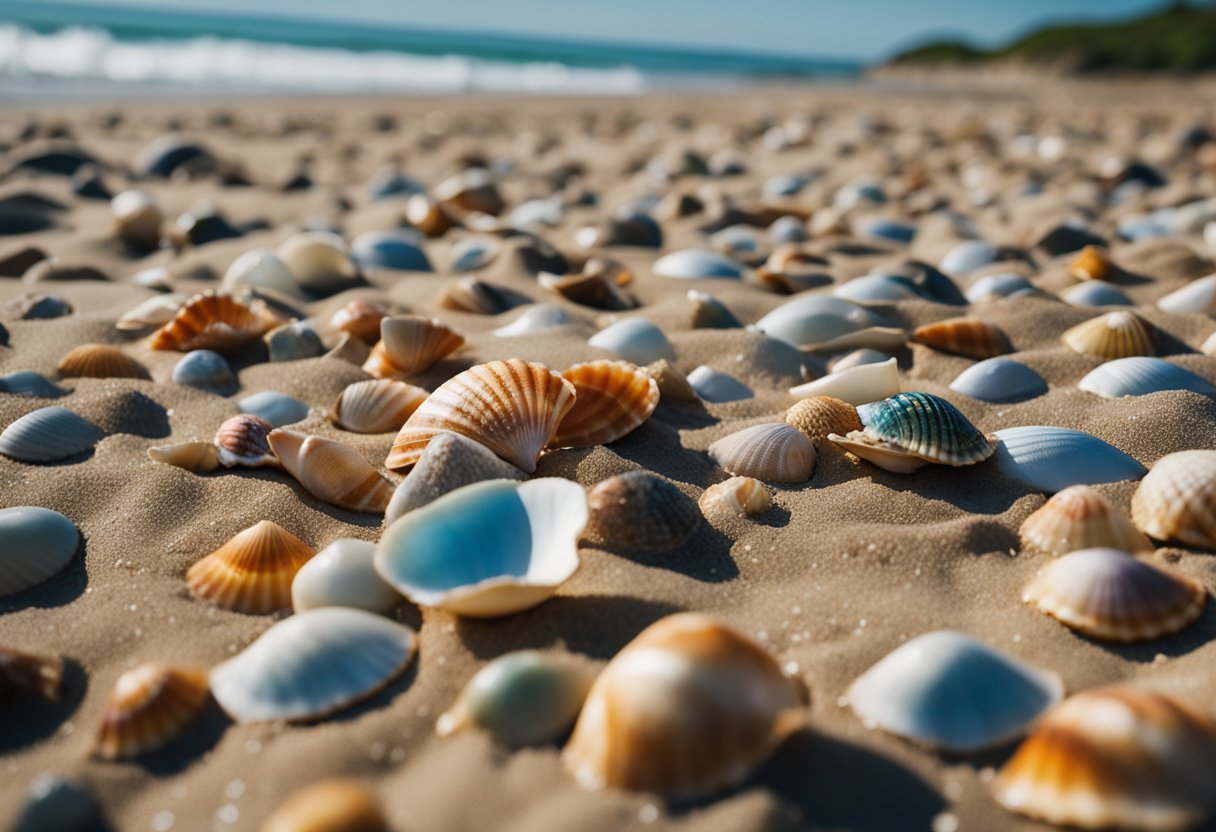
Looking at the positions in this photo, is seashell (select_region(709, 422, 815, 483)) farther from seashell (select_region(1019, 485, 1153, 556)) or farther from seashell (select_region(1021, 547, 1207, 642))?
seashell (select_region(1021, 547, 1207, 642))

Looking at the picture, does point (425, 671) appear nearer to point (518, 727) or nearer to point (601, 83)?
point (518, 727)

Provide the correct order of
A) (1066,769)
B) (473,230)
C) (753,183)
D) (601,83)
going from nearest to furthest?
(1066,769) → (473,230) → (753,183) → (601,83)

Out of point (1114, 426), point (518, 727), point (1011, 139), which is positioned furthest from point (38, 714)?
point (1011, 139)

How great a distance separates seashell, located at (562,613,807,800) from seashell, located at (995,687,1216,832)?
0.31 metres

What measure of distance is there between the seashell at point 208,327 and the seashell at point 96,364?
18 centimetres

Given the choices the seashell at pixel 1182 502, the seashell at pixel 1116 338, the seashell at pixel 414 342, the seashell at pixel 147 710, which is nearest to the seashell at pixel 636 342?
the seashell at pixel 414 342

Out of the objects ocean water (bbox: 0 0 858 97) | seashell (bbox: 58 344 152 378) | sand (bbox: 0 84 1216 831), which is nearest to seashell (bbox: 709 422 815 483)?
sand (bbox: 0 84 1216 831)

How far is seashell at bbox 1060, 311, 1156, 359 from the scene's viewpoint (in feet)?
8.77

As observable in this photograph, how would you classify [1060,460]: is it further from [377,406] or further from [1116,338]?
[377,406]

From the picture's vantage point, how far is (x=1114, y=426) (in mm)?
2199

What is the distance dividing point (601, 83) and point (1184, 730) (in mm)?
21572

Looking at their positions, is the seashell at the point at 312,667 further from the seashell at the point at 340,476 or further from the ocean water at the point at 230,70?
the ocean water at the point at 230,70

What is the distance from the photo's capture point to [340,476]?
78.7 inches

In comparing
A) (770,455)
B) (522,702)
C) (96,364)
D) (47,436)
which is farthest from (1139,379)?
(96,364)
